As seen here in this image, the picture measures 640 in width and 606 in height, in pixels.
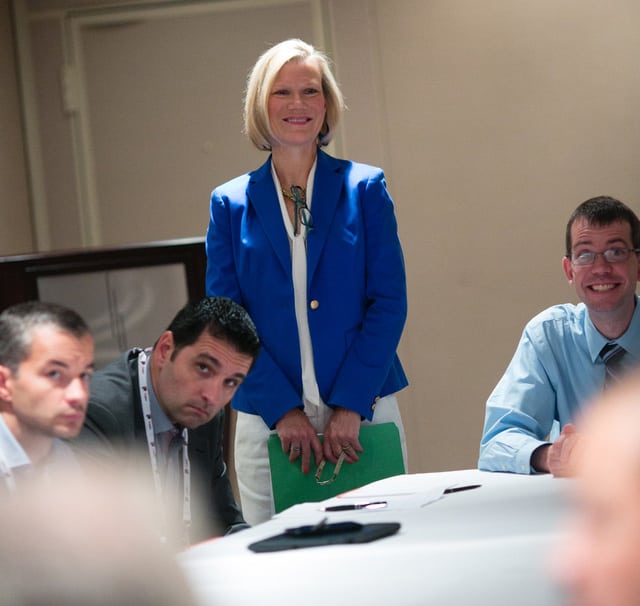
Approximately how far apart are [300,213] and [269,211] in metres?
0.09

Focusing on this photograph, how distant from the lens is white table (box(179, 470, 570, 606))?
1.18 m

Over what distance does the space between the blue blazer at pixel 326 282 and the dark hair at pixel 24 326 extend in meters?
1.20

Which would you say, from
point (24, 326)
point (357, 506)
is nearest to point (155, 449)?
point (357, 506)

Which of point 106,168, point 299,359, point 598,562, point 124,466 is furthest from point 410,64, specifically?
point 598,562

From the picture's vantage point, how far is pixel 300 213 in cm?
277

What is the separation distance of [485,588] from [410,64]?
4.03 m

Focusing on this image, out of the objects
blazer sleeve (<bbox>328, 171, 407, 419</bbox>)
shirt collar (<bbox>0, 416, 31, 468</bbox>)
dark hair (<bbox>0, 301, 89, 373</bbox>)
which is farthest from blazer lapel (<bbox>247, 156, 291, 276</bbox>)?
shirt collar (<bbox>0, 416, 31, 468</bbox>)

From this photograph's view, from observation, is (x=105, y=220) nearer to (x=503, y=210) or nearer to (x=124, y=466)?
(x=503, y=210)

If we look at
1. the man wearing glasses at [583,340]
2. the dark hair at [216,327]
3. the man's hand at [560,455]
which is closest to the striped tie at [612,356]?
the man wearing glasses at [583,340]

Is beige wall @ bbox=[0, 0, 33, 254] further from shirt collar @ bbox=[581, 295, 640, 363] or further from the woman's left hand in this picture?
shirt collar @ bbox=[581, 295, 640, 363]

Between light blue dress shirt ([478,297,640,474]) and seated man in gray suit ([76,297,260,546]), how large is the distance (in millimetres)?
687

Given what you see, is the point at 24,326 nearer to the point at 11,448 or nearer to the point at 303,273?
the point at 11,448

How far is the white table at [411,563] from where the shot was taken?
1.18 meters

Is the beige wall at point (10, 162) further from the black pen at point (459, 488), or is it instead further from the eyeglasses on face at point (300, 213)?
the black pen at point (459, 488)
